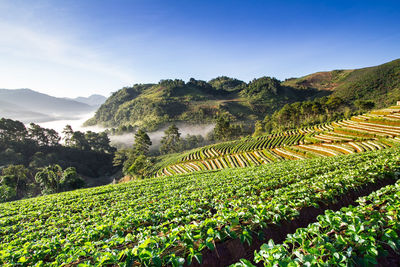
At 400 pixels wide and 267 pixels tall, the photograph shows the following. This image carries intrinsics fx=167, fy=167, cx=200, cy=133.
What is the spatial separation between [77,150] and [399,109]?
142 meters

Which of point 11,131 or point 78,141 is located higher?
point 11,131

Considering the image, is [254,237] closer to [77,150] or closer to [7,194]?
[7,194]

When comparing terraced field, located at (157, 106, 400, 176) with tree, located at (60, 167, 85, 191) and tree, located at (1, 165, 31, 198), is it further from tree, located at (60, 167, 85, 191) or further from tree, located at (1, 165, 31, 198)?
tree, located at (1, 165, 31, 198)

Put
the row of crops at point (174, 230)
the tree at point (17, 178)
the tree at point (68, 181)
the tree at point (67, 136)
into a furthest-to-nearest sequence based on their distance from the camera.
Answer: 1. the tree at point (67, 136)
2. the tree at point (17, 178)
3. the tree at point (68, 181)
4. the row of crops at point (174, 230)

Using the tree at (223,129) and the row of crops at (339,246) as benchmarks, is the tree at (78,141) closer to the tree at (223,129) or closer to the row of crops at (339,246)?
the tree at (223,129)


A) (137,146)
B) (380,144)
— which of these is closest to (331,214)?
(380,144)

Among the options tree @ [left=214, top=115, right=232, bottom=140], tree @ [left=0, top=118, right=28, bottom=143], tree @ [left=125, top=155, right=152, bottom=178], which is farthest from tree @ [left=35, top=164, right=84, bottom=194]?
tree @ [left=214, top=115, right=232, bottom=140]

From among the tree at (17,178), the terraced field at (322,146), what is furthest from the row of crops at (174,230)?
the tree at (17,178)

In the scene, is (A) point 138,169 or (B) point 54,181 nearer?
(B) point 54,181

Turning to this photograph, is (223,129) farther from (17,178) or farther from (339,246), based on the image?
(339,246)

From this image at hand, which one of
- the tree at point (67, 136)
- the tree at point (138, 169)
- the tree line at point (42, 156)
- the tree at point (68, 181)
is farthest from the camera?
the tree at point (67, 136)

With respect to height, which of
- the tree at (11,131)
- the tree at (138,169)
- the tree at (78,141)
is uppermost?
the tree at (11,131)

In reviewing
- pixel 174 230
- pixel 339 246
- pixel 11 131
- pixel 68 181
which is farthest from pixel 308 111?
pixel 11 131

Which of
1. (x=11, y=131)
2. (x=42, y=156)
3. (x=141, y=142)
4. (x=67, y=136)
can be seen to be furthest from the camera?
(x=67, y=136)
